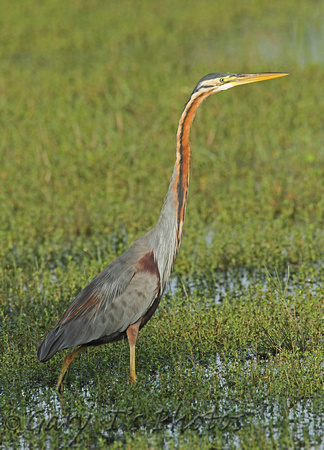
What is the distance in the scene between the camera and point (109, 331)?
4910 millimetres

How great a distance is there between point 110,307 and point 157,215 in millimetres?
3244

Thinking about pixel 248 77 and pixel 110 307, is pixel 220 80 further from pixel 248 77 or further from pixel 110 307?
pixel 110 307

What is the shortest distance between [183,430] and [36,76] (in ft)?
32.5

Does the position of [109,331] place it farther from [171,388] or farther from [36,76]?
[36,76]

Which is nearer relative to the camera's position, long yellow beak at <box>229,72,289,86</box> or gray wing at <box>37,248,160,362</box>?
gray wing at <box>37,248,160,362</box>

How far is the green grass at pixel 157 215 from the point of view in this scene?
447 centimetres

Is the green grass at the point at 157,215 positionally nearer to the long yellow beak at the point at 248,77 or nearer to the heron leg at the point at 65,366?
the heron leg at the point at 65,366

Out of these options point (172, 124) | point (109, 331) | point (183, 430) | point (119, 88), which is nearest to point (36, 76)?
point (119, 88)

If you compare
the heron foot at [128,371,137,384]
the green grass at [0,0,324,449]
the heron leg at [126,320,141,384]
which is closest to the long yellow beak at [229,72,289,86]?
the green grass at [0,0,324,449]

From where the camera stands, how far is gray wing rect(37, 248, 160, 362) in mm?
4844

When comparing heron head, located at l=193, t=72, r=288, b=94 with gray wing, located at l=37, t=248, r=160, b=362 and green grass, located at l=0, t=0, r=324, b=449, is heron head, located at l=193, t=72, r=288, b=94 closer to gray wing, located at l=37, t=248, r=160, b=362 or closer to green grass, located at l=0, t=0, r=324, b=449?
gray wing, located at l=37, t=248, r=160, b=362

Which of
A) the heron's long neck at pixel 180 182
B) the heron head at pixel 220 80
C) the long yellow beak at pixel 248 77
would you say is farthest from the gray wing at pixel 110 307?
the long yellow beak at pixel 248 77

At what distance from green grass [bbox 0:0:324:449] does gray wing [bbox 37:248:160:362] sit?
1.00 ft

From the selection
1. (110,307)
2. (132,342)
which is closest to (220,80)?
(110,307)
